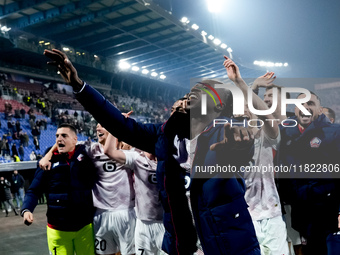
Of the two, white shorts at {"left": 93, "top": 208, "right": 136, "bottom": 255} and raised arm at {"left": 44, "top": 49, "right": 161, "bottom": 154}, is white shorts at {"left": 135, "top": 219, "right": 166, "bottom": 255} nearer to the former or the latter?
white shorts at {"left": 93, "top": 208, "right": 136, "bottom": 255}

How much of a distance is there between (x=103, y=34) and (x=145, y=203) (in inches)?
1021

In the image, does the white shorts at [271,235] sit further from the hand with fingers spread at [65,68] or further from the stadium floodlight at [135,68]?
the stadium floodlight at [135,68]

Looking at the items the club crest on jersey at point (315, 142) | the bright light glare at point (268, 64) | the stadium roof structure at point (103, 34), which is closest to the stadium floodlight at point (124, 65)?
the stadium roof structure at point (103, 34)

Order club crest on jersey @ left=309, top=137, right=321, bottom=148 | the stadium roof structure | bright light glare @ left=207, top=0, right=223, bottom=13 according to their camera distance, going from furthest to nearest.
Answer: bright light glare @ left=207, top=0, right=223, bottom=13 < the stadium roof structure < club crest on jersey @ left=309, top=137, right=321, bottom=148

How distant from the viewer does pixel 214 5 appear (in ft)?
123

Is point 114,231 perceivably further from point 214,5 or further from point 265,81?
point 214,5

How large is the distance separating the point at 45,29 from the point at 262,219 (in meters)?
24.8

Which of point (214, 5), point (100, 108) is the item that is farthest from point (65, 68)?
point (214, 5)

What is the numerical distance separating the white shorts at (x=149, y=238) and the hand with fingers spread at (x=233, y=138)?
222 centimetres

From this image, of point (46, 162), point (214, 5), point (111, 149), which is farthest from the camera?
point (214, 5)

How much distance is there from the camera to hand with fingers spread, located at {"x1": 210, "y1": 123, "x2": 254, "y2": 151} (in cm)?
214

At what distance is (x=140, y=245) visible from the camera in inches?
162

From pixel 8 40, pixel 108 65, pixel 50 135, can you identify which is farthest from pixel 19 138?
pixel 108 65

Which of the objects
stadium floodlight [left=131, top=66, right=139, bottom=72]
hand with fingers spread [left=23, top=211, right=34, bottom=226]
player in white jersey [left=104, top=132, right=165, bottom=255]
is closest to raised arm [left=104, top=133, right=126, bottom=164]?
player in white jersey [left=104, top=132, right=165, bottom=255]
